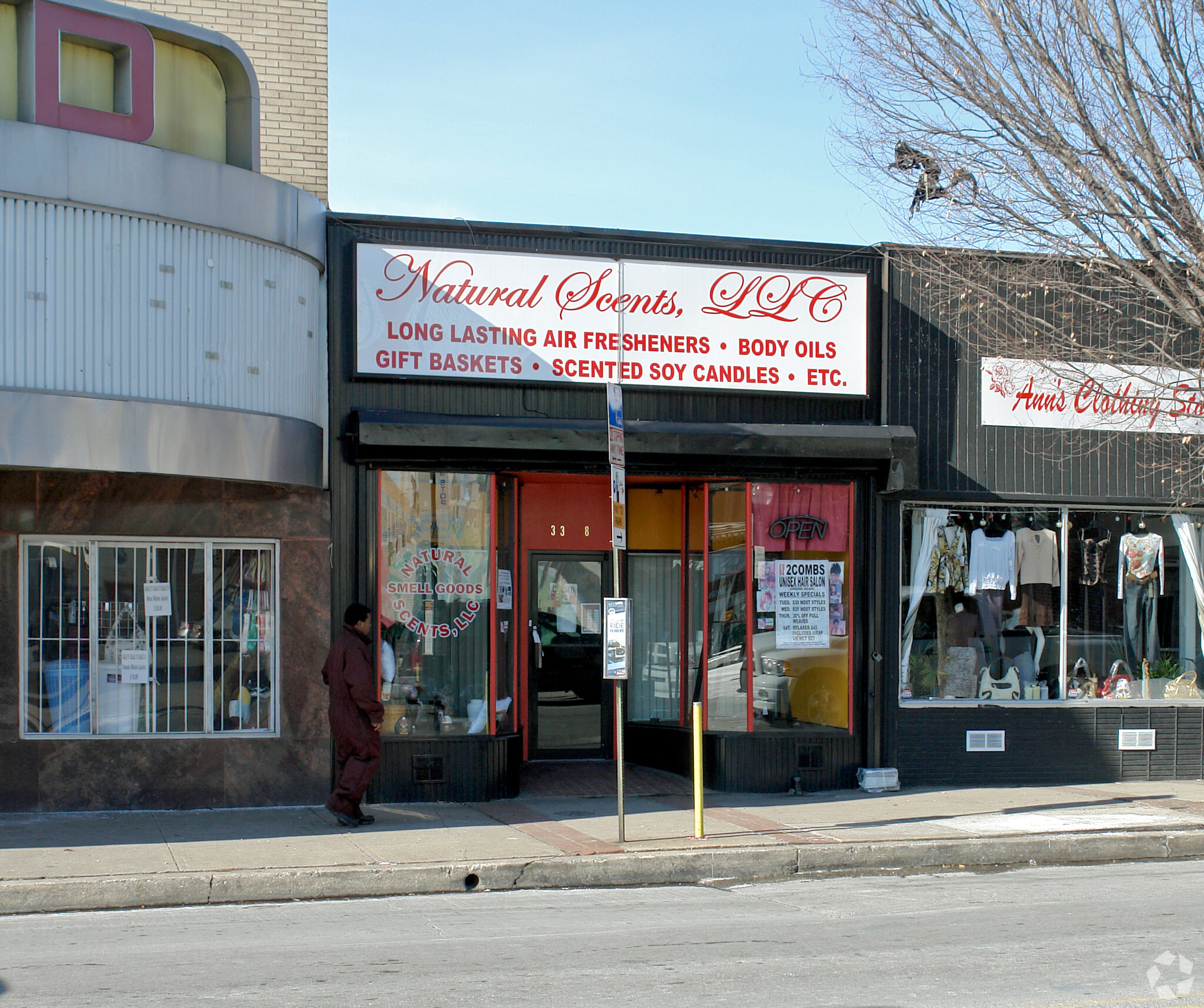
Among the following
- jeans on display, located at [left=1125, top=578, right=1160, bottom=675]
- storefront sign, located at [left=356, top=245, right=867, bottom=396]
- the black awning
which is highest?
storefront sign, located at [left=356, top=245, right=867, bottom=396]

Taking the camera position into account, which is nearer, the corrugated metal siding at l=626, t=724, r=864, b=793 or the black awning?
the black awning

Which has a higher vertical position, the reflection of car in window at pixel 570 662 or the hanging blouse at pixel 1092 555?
the hanging blouse at pixel 1092 555

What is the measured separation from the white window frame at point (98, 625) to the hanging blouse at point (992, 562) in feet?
22.0

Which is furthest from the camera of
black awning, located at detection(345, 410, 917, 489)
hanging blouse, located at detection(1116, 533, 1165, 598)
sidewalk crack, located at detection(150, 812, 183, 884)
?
hanging blouse, located at detection(1116, 533, 1165, 598)

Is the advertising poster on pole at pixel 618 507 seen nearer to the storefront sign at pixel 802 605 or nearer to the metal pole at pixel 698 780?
the metal pole at pixel 698 780

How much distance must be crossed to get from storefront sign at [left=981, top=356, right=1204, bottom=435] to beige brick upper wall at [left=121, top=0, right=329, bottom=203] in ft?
22.2

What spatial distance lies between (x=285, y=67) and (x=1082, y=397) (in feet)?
27.4

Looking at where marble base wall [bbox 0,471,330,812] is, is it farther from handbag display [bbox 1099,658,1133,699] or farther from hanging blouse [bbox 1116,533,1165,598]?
hanging blouse [bbox 1116,533,1165,598]

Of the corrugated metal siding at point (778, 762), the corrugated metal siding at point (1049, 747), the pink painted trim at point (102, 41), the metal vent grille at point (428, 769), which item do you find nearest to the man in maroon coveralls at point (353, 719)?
the metal vent grille at point (428, 769)

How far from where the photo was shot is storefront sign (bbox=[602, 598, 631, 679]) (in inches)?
375

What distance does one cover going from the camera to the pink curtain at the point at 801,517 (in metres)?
12.1

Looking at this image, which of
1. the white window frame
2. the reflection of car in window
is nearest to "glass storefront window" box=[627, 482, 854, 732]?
the reflection of car in window

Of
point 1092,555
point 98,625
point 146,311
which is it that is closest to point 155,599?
point 98,625

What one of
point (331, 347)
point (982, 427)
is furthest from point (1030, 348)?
point (331, 347)
